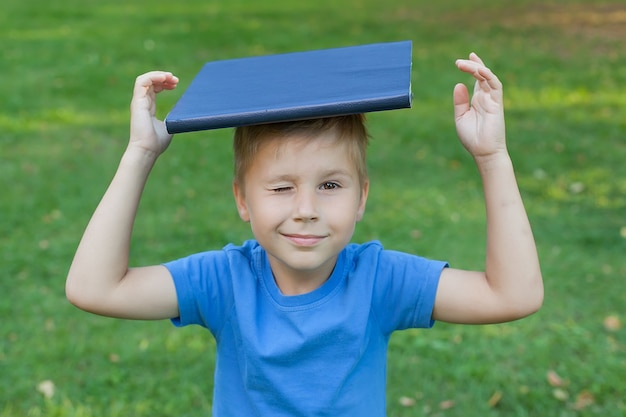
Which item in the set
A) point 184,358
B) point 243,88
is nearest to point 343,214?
A: point 243,88

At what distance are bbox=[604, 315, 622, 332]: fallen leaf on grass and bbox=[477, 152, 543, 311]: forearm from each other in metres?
2.50

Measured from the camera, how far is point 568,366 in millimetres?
3949

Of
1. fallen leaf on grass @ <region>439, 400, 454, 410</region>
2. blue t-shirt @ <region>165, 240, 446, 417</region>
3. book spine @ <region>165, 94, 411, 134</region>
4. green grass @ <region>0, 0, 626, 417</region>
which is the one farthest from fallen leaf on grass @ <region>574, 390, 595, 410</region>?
book spine @ <region>165, 94, 411, 134</region>

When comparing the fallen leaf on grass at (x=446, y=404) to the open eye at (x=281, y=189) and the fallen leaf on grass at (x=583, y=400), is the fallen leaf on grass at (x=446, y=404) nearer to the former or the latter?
the fallen leaf on grass at (x=583, y=400)

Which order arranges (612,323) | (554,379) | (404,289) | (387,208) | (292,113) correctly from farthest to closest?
(387,208), (612,323), (554,379), (404,289), (292,113)

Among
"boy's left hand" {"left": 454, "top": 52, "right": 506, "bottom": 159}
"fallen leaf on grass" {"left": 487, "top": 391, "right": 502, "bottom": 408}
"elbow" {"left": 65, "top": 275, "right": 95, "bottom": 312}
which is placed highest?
"boy's left hand" {"left": 454, "top": 52, "right": 506, "bottom": 159}

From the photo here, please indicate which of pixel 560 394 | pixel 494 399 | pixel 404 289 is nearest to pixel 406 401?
pixel 494 399

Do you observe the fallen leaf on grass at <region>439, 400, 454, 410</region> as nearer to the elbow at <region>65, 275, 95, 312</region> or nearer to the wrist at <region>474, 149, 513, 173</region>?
the wrist at <region>474, 149, 513, 173</region>

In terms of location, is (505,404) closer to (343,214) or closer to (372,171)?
(343,214)

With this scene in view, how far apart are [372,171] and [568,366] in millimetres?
2961

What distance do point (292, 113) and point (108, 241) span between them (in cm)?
55

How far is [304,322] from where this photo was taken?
2.02 meters

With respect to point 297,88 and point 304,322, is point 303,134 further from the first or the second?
point 304,322

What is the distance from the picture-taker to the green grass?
3.85 meters
